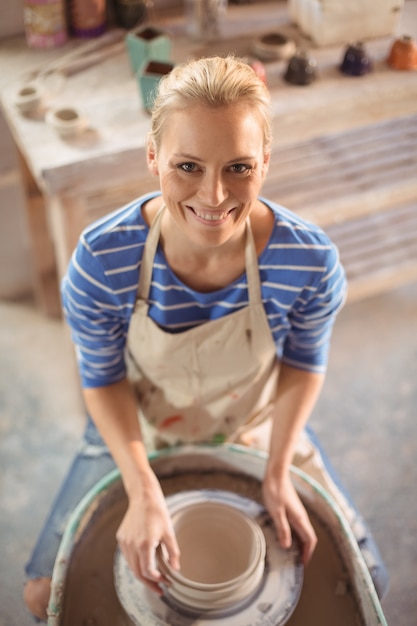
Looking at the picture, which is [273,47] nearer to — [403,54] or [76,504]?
[403,54]

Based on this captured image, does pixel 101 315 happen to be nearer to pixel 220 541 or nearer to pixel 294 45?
pixel 220 541

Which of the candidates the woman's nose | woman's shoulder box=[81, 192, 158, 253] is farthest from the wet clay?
the woman's nose

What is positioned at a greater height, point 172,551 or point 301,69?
point 301,69

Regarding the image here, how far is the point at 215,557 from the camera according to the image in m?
1.24

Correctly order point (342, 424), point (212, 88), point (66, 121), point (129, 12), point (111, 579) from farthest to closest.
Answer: point (342, 424) → point (129, 12) → point (66, 121) → point (111, 579) → point (212, 88)

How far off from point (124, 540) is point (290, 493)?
32cm

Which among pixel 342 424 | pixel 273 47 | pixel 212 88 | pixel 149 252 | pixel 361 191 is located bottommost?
pixel 342 424

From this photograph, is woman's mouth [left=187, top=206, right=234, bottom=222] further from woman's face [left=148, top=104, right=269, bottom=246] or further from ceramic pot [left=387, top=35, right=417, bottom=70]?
ceramic pot [left=387, top=35, right=417, bottom=70]

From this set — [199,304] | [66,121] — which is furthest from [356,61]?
[199,304]

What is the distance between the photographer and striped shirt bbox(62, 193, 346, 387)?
1.25m

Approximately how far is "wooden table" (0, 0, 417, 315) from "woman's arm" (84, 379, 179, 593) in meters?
0.52

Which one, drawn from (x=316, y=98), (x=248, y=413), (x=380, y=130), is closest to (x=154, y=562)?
(x=248, y=413)

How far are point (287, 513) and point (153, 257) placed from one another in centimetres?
54

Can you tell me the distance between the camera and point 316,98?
1.80 m
